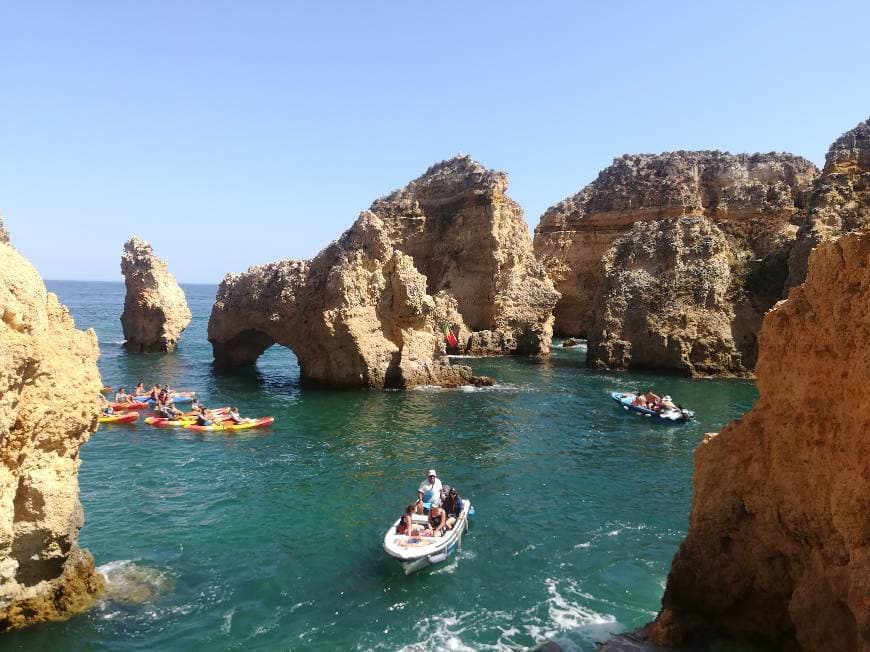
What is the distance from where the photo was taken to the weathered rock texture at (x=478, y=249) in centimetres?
5572

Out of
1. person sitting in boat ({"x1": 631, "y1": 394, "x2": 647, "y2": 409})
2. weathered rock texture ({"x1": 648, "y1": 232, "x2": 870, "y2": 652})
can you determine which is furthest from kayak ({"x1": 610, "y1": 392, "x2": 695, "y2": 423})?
weathered rock texture ({"x1": 648, "y1": 232, "x2": 870, "y2": 652})

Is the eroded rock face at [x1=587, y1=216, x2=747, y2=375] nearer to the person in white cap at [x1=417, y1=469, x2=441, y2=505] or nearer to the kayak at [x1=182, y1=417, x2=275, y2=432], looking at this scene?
the kayak at [x1=182, y1=417, x2=275, y2=432]

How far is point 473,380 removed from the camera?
40.0 meters

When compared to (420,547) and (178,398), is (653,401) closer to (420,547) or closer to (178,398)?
(420,547)

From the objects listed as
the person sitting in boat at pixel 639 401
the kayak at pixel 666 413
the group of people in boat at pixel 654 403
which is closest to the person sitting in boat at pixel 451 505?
the kayak at pixel 666 413

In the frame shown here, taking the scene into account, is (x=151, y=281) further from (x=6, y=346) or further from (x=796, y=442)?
(x=796, y=442)

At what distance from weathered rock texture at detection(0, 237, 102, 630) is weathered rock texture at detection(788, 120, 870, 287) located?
41.6 metres

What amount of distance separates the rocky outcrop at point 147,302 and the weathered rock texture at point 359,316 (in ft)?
55.8

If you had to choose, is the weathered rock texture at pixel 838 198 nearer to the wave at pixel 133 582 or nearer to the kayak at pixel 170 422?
the kayak at pixel 170 422

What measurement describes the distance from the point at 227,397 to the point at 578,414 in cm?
1966

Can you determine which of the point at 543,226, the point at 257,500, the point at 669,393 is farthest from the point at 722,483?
the point at 543,226

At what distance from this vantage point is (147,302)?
53.4 m

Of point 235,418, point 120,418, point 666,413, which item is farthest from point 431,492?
point 120,418

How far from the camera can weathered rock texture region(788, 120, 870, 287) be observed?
4203cm
